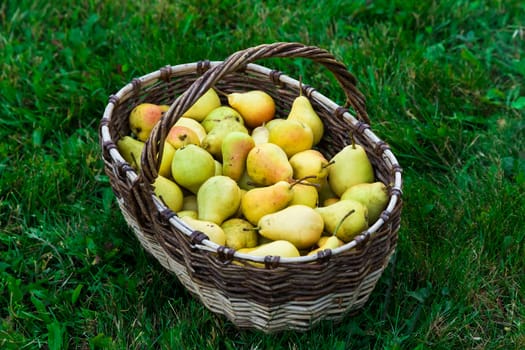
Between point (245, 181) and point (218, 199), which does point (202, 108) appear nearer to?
point (245, 181)

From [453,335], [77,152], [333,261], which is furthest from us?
[77,152]

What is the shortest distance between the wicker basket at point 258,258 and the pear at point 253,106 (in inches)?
13.5

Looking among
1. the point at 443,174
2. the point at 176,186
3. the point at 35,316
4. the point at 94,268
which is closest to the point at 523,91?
the point at 443,174

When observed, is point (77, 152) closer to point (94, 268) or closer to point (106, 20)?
point (94, 268)

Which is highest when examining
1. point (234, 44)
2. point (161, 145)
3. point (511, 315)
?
point (161, 145)

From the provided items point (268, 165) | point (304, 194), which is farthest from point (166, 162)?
point (304, 194)

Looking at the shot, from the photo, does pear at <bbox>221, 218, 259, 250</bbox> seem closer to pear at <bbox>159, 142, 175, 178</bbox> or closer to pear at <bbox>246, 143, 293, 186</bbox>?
pear at <bbox>246, 143, 293, 186</bbox>

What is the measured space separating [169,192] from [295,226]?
0.38m

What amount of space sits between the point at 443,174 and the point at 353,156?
64 centimetres

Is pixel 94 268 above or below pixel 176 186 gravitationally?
below

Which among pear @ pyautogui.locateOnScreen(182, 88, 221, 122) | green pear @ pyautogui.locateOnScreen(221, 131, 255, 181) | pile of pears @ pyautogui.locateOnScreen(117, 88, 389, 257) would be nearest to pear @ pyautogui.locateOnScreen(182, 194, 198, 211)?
pile of pears @ pyautogui.locateOnScreen(117, 88, 389, 257)

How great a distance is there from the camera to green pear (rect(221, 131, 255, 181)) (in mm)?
2082

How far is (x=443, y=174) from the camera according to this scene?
8.51 ft

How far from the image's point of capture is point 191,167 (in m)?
2.03
